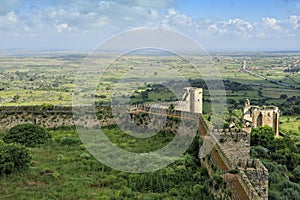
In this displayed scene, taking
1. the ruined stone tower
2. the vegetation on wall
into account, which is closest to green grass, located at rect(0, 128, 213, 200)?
the vegetation on wall

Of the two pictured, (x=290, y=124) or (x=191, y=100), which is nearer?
(x=191, y=100)

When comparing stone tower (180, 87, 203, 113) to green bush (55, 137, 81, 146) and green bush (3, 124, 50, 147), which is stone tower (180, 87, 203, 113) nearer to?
green bush (55, 137, 81, 146)

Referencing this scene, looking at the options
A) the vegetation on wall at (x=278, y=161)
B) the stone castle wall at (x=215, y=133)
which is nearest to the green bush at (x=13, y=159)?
the stone castle wall at (x=215, y=133)

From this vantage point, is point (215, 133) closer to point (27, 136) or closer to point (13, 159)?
point (13, 159)

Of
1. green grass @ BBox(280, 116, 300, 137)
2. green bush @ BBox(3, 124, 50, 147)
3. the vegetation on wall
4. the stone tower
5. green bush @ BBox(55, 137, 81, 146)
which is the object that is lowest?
green grass @ BBox(280, 116, 300, 137)

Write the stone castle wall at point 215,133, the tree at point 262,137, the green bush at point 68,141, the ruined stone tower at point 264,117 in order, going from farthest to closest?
the ruined stone tower at point 264,117 < the tree at point 262,137 < the green bush at point 68,141 < the stone castle wall at point 215,133

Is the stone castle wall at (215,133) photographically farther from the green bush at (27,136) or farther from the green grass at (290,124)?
the green grass at (290,124)

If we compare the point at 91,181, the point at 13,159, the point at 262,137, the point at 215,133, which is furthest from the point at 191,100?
the point at 13,159
